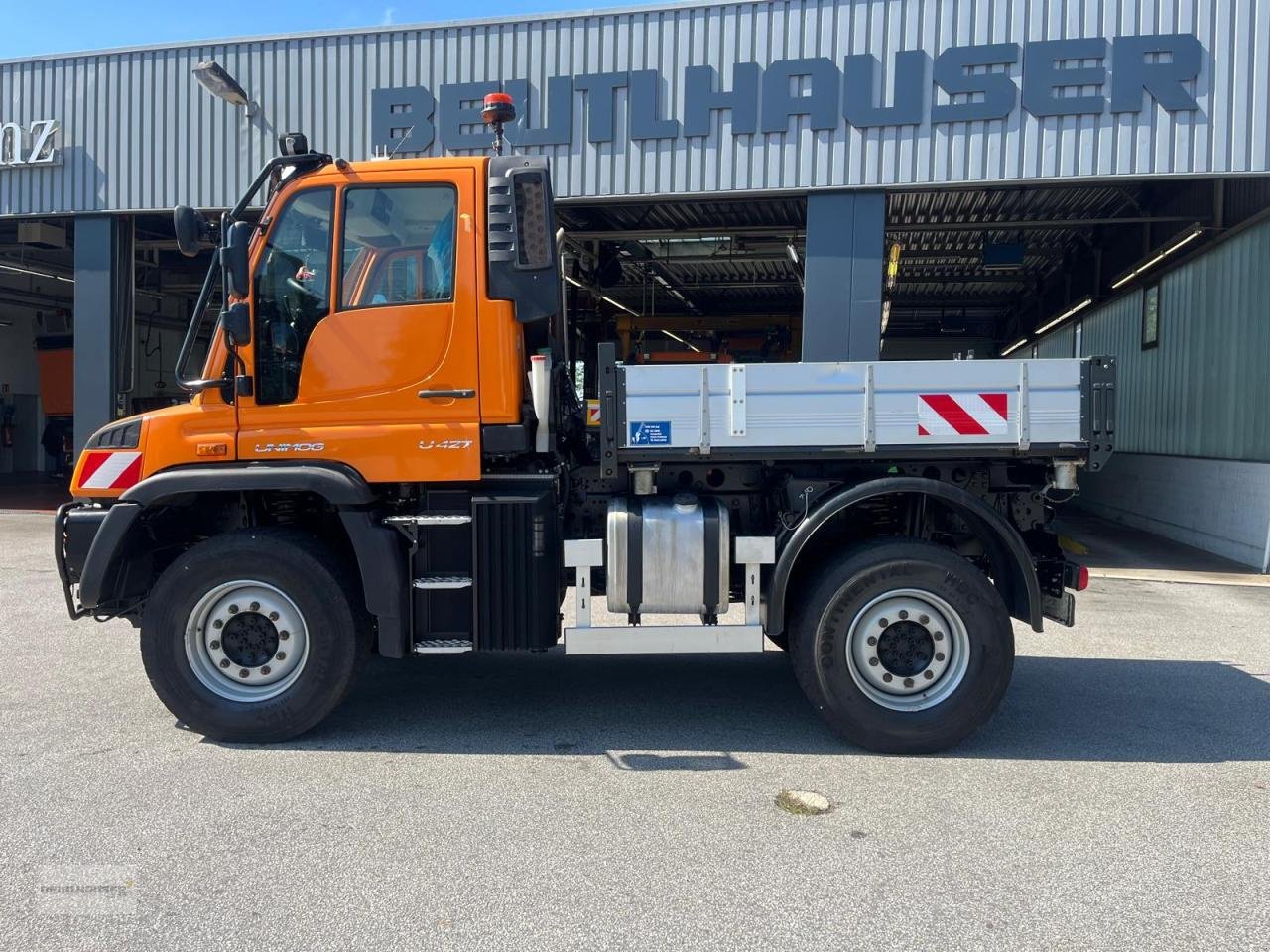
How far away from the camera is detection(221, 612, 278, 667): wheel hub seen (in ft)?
16.3

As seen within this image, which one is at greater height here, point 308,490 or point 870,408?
point 870,408

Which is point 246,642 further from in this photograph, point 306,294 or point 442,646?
point 306,294

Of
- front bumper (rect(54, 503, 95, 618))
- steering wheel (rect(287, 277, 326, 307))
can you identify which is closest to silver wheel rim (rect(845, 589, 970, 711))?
steering wheel (rect(287, 277, 326, 307))

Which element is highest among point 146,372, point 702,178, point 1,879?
point 702,178

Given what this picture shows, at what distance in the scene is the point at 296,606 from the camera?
4.86 metres

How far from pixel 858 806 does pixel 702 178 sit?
27.5 ft


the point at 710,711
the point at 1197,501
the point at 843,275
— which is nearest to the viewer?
the point at 710,711

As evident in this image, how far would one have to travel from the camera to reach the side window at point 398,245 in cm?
490

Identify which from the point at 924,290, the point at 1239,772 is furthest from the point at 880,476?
the point at 924,290

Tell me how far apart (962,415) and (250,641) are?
395cm

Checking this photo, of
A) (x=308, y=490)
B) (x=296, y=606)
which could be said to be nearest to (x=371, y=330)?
(x=308, y=490)

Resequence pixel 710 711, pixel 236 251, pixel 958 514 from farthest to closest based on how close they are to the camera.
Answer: pixel 710 711, pixel 958 514, pixel 236 251

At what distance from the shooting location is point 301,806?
13.5ft

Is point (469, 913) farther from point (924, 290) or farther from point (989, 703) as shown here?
point (924, 290)
